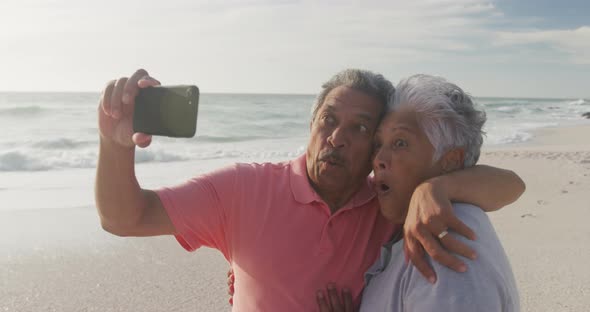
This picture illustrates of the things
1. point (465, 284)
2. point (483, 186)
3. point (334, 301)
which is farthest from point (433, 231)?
point (334, 301)

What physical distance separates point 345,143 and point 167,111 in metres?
0.82

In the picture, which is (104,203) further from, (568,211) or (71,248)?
(568,211)

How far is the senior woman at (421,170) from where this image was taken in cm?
159

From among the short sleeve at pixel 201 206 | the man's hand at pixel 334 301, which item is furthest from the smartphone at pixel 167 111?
the man's hand at pixel 334 301

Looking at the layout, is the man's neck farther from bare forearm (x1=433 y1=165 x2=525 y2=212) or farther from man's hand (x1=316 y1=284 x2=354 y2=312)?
bare forearm (x1=433 y1=165 x2=525 y2=212)

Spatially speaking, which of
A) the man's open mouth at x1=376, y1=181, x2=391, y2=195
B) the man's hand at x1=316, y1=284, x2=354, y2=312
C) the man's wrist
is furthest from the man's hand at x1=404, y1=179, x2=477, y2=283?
the man's hand at x1=316, y1=284, x2=354, y2=312

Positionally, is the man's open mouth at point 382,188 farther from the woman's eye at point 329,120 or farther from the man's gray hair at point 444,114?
the woman's eye at point 329,120

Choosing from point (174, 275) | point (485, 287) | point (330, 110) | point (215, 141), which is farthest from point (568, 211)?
point (215, 141)

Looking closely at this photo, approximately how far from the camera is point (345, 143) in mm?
2350

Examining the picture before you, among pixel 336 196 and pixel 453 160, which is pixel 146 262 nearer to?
pixel 336 196

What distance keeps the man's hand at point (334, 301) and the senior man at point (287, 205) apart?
56mm

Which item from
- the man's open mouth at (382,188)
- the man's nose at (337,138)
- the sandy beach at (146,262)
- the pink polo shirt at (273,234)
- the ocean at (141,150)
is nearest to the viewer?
the man's open mouth at (382,188)

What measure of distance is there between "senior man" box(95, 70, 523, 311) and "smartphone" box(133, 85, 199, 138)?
73 millimetres

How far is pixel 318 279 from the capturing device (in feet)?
7.23
